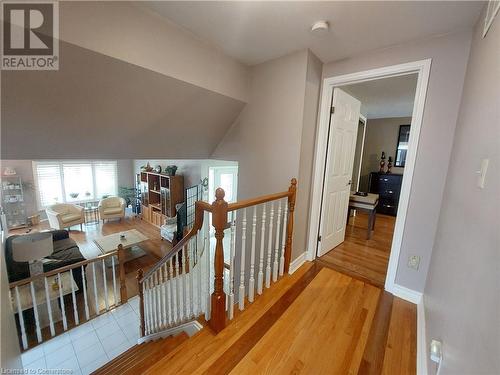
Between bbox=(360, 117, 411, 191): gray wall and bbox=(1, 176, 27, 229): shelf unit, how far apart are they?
926cm

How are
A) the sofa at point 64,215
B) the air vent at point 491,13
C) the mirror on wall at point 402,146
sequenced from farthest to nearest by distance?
the sofa at point 64,215
the mirror on wall at point 402,146
the air vent at point 491,13

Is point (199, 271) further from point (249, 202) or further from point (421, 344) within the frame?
point (421, 344)

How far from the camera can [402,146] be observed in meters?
4.70

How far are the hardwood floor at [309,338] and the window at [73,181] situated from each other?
23.9 ft

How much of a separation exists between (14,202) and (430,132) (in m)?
8.87

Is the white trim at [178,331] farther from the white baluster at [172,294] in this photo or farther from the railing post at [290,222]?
the railing post at [290,222]

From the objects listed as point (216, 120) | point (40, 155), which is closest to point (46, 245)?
point (40, 155)

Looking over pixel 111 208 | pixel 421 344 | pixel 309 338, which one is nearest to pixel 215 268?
pixel 309 338

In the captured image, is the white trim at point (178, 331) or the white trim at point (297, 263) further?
the white trim at point (297, 263)

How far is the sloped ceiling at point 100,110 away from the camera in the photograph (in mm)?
1427

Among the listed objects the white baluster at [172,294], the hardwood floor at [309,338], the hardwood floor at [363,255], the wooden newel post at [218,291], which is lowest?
the white baluster at [172,294]

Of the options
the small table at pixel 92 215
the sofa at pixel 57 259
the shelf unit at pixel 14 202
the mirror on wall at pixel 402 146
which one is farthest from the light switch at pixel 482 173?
the shelf unit at pixel 14 202

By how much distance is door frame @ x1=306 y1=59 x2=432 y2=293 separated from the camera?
1.70 metres

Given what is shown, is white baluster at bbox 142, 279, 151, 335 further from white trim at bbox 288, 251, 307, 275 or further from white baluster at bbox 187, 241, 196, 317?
white trim at bbox 288, 251, 307, 275
